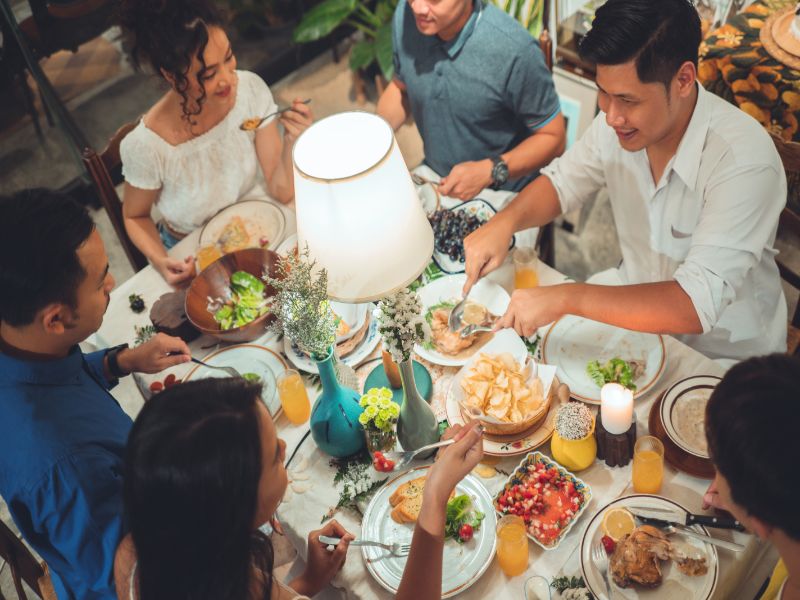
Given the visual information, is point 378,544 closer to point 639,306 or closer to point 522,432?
point 522,432

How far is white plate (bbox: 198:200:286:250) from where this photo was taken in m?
2.53

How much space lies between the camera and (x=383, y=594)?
1593 millimetres

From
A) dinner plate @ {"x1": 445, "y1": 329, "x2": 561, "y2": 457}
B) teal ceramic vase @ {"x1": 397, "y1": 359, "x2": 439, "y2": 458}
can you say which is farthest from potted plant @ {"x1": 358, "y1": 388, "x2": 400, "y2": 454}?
dinner plate @ {"x1": 445, "y1": 329, "x2": 561, "y2": 457}

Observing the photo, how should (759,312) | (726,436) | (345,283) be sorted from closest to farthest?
(726,436)
(345,283)
(759,312)

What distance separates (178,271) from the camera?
2.37 metres

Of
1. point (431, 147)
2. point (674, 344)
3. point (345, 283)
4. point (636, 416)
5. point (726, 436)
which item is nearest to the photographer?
point (726, 436)

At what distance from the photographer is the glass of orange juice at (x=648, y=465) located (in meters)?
1.58

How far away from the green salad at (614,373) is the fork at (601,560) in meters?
0.45

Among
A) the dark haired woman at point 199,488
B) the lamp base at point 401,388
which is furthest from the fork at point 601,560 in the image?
the dark haired woman at point 199,488

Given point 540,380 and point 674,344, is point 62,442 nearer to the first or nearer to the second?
point 540,380

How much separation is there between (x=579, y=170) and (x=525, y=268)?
432mm

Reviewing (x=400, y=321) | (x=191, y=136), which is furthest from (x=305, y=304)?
(x=191, y=136)

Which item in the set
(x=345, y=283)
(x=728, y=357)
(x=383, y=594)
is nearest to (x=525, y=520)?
(x=383, y=594)

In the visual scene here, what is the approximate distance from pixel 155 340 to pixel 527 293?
1045 millimetres
